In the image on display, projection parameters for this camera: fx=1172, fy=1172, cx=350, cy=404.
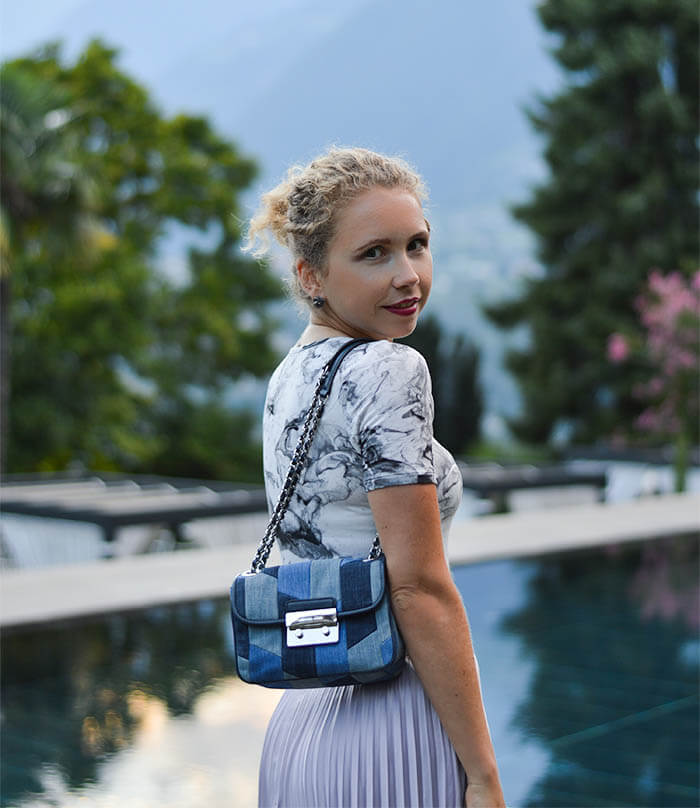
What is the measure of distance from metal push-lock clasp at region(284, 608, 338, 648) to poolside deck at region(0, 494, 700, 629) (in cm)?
492

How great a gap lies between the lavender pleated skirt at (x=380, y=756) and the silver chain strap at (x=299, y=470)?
222 millimetres

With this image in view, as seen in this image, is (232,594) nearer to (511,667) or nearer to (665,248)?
(511,667)

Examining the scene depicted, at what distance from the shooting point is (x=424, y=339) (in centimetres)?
2578

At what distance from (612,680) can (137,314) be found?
17.6 metres

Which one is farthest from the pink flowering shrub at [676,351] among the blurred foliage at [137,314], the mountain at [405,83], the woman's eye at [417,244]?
the mountain at [405,83]

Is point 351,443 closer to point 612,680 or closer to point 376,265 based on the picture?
point 376,265

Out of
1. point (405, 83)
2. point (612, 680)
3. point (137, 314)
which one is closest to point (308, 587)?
point (612, 680)

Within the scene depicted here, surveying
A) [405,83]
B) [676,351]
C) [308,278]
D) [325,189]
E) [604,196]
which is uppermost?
[405,83]

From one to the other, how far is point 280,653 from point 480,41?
15397 cm

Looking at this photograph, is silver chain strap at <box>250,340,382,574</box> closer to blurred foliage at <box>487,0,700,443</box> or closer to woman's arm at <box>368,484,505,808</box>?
woman's arm at <box>368,484,505,808</box>

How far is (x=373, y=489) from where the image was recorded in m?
1.54

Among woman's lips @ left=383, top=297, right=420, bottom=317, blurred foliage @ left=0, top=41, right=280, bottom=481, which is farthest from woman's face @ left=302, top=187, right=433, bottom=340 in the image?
blurred foliage @ left=0, top=41, right=280, bottom=481

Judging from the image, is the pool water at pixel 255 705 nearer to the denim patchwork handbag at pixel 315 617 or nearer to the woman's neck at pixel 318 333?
the denim patchwork handbag at pixel 315 617

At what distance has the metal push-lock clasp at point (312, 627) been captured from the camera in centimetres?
158
